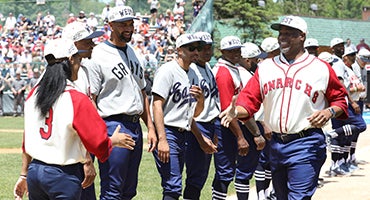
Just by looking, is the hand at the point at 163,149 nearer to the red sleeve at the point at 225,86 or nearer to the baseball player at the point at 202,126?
the baseball player at the point at 202,126

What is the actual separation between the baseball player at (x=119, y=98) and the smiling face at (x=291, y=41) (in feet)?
5.28

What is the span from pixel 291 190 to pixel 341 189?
203 inches

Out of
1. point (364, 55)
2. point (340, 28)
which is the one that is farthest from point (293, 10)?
point (364, 55)

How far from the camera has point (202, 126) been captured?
8.84m

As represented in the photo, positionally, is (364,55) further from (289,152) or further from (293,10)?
(293,10)

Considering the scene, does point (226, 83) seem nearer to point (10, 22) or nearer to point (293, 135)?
point (293, 135)

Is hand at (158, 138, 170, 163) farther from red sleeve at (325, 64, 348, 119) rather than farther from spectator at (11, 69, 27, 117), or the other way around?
spectator at (11, 69, 27, 117)

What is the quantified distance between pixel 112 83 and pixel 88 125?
2.18 m

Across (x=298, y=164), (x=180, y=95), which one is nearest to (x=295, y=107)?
(x=298, y=164)

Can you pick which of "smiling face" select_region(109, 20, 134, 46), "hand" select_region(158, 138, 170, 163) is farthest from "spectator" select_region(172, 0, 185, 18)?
"hand" select_region(158, 138, 170, 163)

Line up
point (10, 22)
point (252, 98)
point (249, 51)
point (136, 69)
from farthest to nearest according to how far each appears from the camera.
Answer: point (10, 22) < point (249, 51) < point (136, 69) < point (252, 98)

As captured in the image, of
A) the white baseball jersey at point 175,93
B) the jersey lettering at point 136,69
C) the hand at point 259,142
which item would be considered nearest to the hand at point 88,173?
the jersey lettering at point 136,69

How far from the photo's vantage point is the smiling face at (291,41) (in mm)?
7180

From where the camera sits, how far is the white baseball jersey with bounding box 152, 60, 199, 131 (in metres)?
8.19
